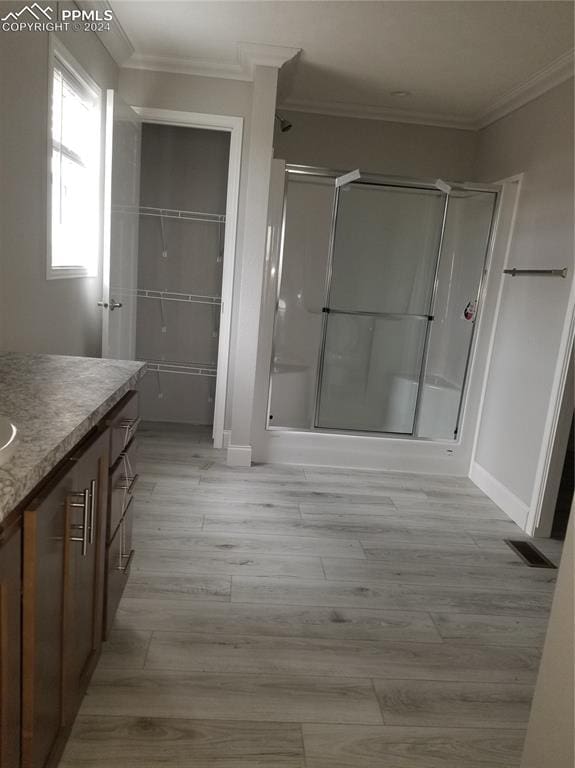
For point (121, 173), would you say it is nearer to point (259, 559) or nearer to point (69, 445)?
point (259, 559)

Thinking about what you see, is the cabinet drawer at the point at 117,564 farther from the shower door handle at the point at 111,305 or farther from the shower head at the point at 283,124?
the shower head at the point at 283,124

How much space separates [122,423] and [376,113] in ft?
11.2

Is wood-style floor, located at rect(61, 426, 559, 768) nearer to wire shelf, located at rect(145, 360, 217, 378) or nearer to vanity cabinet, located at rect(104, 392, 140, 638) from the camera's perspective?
vanity cabinet, located at rect(104, 392, 140, 638)

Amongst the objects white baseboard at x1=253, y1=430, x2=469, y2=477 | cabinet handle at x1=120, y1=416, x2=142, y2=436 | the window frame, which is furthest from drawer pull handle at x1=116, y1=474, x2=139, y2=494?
white baseboard at x1=253, y1=430, x2=469, y2=477

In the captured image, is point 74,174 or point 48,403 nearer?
point 48,403

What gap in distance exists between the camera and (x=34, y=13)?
6.84 ft

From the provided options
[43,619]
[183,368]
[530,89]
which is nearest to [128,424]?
[43,619]

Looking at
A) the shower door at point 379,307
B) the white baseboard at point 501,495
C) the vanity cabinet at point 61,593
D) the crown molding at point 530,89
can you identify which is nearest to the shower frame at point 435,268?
the shower door at point 379,307

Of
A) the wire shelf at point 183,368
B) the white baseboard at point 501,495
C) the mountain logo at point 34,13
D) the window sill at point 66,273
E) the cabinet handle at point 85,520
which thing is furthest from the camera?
the wire shelf at point 183,368

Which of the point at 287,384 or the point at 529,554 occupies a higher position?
the point at 287,384

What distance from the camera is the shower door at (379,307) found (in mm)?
3699

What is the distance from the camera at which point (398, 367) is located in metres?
3.99

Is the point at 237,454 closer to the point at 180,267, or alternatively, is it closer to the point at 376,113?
the point at 180,267

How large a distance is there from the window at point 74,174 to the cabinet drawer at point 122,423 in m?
1.08
